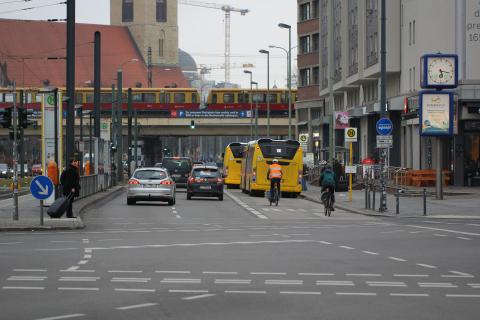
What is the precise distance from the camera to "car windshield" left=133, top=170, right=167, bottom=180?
145ft

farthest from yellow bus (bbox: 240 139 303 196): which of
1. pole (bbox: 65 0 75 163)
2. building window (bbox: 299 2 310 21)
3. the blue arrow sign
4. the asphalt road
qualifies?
building window (bbox: 299 2 310 21)

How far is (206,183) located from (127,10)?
11959cm

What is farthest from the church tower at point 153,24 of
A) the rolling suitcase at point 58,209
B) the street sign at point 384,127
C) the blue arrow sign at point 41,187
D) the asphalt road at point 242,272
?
the blue arrow sign at point 41,187

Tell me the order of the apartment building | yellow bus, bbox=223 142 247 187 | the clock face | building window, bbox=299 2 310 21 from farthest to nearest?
building window, bbox=299 2 310 21, yellow bus, bbox=223 142 247 187, the apartment building, the clock face

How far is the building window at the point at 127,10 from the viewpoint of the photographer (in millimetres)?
166125

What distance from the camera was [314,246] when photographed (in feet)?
75.0

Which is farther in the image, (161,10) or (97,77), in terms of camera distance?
(161,10)

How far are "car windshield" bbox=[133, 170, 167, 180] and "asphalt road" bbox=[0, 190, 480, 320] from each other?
1314 centimetres

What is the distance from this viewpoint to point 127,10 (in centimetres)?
16838

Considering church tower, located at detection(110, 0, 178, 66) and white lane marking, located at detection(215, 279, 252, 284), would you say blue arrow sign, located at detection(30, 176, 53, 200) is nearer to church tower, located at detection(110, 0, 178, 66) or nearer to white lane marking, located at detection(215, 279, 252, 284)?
white lane marking, located at detection(215, 279, 252, 284)

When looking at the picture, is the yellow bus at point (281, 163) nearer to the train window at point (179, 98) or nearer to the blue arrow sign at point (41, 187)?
Answer: the blue arrow sign at point (41, 187)

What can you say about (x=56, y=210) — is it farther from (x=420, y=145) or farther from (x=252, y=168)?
(x=420, y=145)

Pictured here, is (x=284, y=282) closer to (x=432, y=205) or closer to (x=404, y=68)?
(x=432, y=205)

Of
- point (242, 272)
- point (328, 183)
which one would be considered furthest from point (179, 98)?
point (242, 272)
